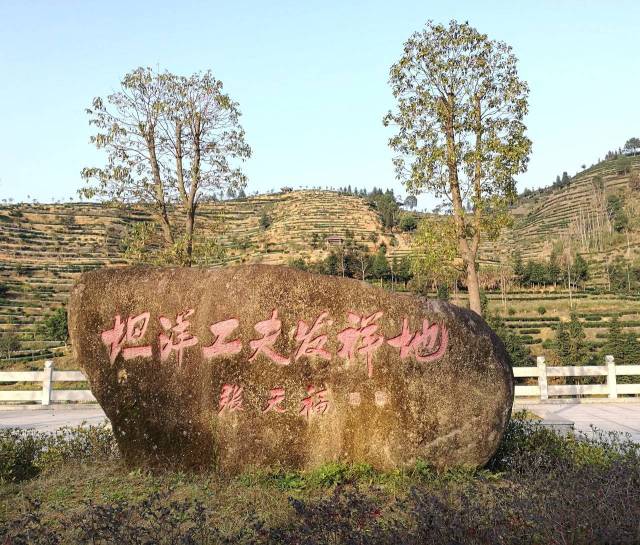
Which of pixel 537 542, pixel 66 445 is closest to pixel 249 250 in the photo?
pixel 66 445

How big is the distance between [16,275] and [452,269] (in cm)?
6610

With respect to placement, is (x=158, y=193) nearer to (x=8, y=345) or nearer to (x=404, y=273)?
(x=8, y=345)

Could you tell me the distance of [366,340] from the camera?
6609 millimetres

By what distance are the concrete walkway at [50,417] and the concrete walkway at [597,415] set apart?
10576 mm

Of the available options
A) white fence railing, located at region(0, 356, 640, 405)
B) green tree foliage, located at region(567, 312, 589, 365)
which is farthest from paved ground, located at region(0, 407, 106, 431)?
green tree foliage, located at region(567, 312, 589, 365)

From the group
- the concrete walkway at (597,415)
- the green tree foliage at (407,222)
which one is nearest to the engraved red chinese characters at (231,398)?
the concrete walkway at (597,415)

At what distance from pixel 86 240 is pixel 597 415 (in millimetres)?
79387

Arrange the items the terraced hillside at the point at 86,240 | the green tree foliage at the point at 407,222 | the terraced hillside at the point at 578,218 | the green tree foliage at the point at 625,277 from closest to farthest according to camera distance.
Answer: the terraced hillside at the point at 86,240 < the green tree foliage at the point at 625,277 < the terraced hillside at the point at 578,218 < the green tree foliage at the point at 407,222

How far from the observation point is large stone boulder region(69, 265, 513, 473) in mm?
6480

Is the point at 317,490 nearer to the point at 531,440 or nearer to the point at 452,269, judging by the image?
the point at 531,440

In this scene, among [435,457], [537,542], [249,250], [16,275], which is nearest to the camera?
[537,542]

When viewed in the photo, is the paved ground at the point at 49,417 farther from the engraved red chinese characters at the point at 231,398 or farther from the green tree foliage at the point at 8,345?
the green tree foliage at the point at 8,345

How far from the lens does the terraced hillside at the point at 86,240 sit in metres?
57.9

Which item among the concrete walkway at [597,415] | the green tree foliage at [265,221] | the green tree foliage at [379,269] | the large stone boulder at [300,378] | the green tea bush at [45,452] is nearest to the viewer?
the large stone boulder at [300,378]
